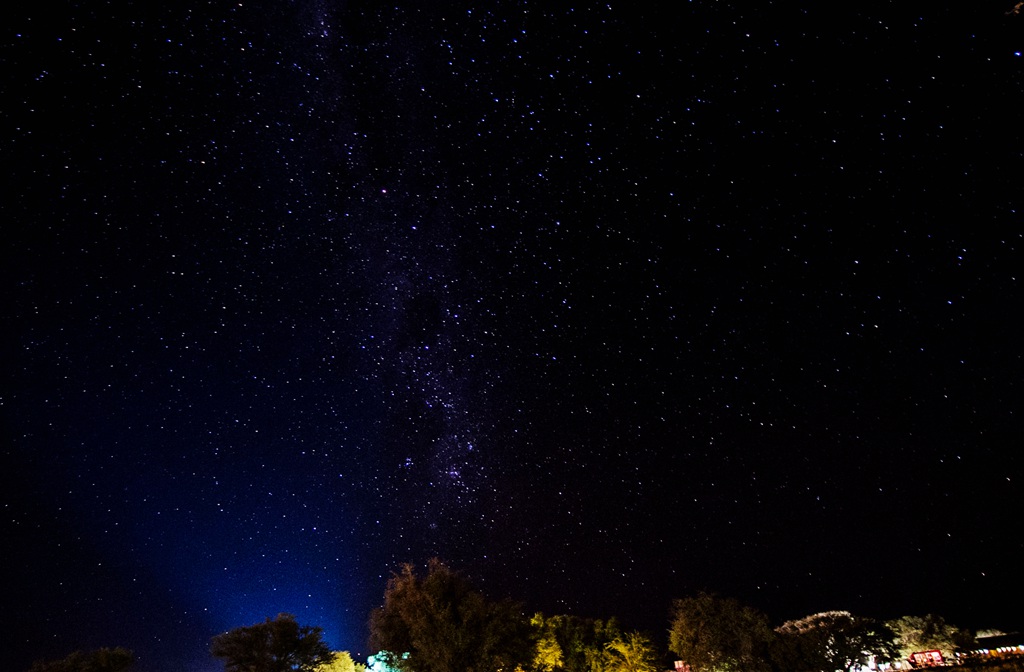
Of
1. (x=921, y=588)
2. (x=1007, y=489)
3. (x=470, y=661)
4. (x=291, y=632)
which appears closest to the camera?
(x=470, y=661)

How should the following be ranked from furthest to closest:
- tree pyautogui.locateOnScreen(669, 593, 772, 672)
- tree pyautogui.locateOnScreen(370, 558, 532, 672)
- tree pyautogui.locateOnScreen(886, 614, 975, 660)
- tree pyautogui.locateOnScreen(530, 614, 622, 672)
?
1. tree pyautogui.locateOnScreen(886, 614, 975, 660)
2. tree pyautogui.locateOnScreen(530, 614, 622, 672)
3. tree pyautogui.locateOnScreen(669, 593, 772, 672)
4. tree pyautogui.locateOnScreen(370, 558, 532, 672)

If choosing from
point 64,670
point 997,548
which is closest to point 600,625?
point 64,670

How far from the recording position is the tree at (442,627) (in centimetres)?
2875

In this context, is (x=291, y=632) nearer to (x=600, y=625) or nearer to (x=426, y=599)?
(x=426, y=599)

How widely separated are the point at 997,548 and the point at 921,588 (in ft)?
63.8

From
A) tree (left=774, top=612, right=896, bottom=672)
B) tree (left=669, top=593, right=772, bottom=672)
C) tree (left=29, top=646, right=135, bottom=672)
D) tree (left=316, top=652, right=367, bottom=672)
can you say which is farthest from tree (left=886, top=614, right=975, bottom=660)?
tree (left=29, top=646, right=135, bottom=672)

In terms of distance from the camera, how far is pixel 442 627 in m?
29.1

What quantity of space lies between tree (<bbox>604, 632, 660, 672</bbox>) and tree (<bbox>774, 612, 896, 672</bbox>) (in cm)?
1043

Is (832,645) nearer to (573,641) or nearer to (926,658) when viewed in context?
(573,641)

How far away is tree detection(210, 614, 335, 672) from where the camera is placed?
3372 cm

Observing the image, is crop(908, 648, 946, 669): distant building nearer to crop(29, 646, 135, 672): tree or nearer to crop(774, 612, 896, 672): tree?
crop(774, 612, 896, 672): tree

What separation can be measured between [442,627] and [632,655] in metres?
25.7

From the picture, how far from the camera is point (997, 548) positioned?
124 meters

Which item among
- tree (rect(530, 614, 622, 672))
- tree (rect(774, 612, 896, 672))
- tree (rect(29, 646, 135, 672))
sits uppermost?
tree (rect(29, 646, 135, 672))
